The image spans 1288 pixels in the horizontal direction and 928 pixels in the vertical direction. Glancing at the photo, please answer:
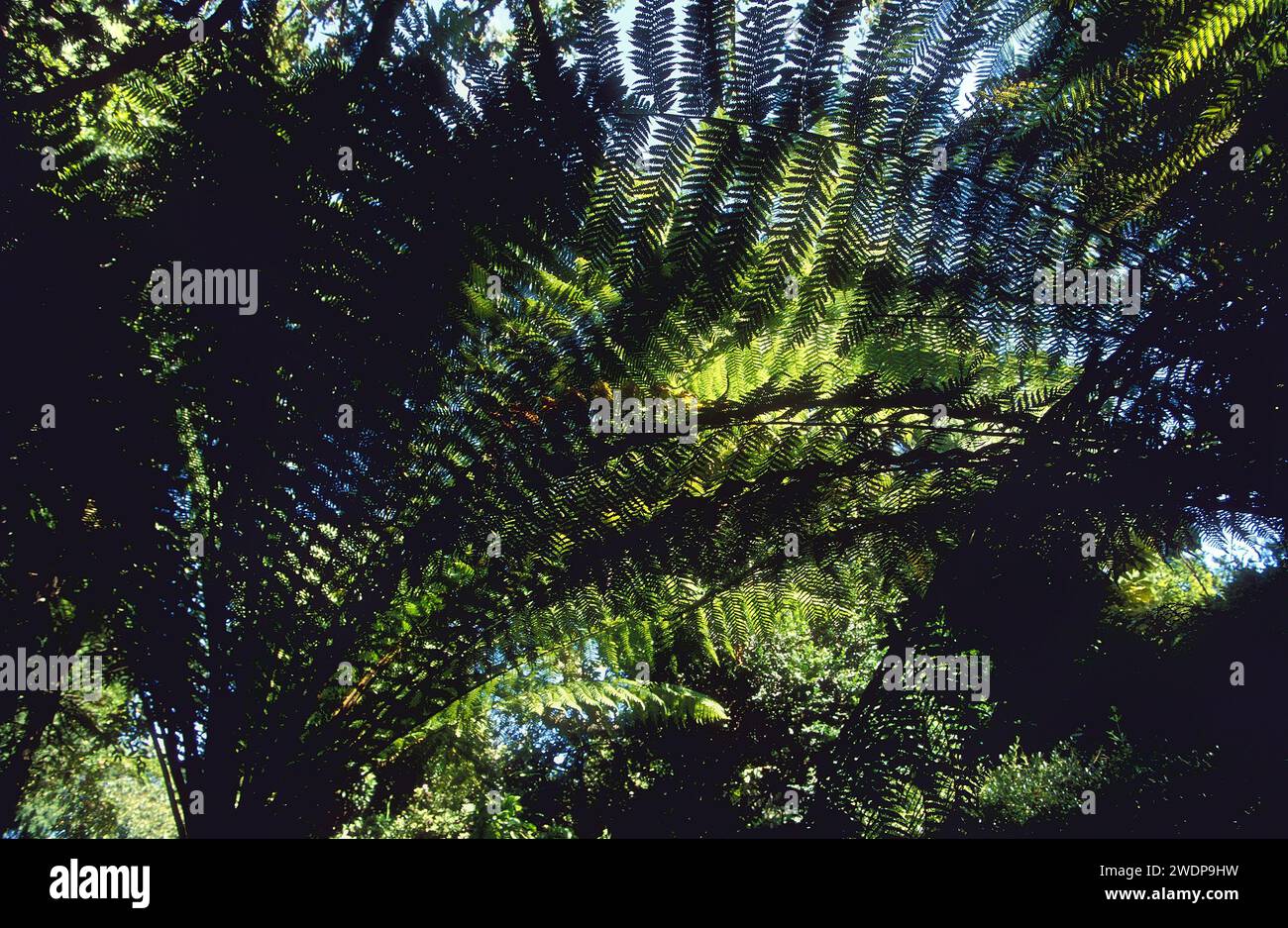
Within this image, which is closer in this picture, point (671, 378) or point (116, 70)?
point (671, 378)

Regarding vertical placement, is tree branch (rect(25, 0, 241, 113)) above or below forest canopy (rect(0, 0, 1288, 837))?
above

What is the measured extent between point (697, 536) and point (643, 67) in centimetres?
98

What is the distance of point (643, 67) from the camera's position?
1.24m

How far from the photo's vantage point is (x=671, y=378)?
5.75ft

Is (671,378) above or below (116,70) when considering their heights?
below

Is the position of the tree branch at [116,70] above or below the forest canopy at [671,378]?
above

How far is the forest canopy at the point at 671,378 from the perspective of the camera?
1.26m

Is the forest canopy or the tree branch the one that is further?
the tree branch

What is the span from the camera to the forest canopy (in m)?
1.26

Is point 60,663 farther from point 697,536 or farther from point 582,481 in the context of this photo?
point 697,536

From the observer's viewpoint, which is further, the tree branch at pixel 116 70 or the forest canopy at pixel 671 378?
the tree branch at pixel 116 70

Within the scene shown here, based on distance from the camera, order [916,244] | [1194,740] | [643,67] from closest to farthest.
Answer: [643,67], [916,244], [1194,740]
